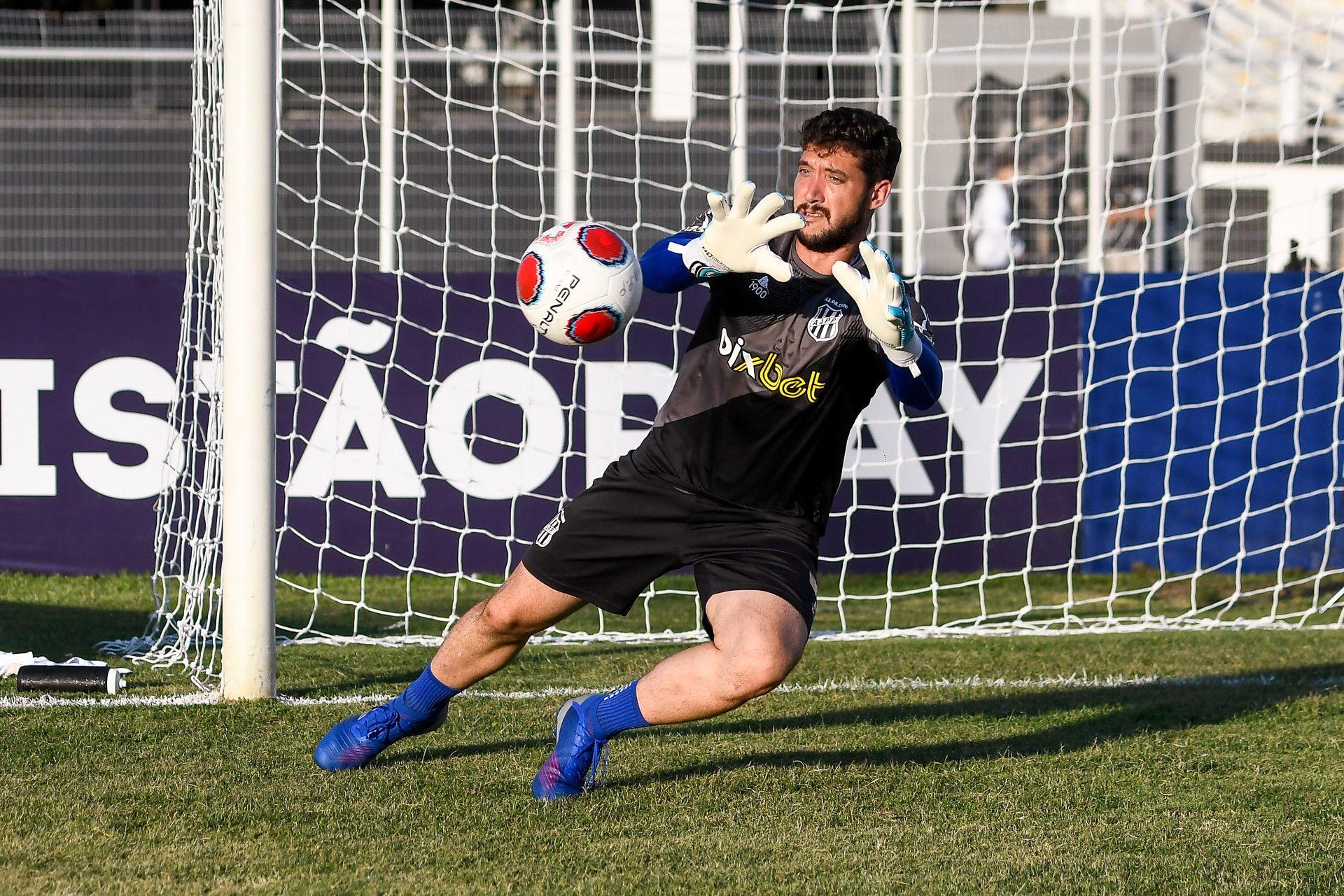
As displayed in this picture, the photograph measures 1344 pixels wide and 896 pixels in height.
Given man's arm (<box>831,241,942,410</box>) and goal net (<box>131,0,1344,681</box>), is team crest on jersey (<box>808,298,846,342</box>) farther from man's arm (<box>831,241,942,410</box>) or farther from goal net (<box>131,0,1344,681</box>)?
goal net (<box>131,0,1344,681</box>)

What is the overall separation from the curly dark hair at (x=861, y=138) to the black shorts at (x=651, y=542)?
0.99 m

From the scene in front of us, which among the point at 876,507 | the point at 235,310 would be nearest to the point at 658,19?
the point at 876,507

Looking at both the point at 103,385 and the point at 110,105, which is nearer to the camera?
the point at 103,385

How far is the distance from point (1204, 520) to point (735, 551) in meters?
5.78

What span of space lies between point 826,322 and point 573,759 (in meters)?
1.37

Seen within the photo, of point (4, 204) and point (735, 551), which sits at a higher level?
point (4, 204)

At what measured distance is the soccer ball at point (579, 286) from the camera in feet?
13.7

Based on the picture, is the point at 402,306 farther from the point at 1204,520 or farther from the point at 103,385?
the point at 1204,520

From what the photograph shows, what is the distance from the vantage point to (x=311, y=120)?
11148 millimetres

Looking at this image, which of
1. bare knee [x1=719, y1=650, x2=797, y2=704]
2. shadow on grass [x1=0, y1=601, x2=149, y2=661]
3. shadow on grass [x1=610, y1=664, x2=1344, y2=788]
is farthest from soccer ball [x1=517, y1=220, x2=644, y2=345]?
shadow on grass [x1=0, y1=601, x2=149, y2=661]

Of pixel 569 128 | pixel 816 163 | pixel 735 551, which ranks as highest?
pixel 569 128

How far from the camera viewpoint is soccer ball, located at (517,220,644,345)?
4188mm

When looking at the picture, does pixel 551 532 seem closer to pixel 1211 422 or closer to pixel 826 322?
pixel 826 322

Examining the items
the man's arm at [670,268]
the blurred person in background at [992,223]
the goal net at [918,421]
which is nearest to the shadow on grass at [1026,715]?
the man's arm at [670,268]
